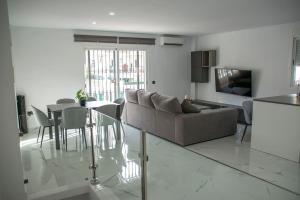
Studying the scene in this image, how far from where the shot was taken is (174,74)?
7770 millimetres

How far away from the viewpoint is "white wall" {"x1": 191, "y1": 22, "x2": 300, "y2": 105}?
17.9 ft

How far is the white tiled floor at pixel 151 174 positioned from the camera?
2.82 meters

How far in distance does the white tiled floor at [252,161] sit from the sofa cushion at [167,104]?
2.40ft

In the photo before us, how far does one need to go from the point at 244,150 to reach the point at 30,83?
484cm

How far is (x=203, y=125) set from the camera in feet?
14.8

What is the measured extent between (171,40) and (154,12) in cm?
319

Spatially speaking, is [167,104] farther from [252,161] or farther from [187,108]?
[252,161]

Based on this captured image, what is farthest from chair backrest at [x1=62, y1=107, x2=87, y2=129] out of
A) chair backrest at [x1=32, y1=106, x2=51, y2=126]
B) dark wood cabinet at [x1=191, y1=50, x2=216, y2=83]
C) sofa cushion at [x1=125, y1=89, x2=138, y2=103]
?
dark wood cabinet at [x1=191, y1=50, x2=216, y2=83]

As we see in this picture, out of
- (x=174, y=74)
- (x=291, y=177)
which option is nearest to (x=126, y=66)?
(x=174, y=74)

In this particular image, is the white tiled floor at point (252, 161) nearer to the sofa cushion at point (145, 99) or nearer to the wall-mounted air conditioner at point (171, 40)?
the sofa cushion at point (145, 99)

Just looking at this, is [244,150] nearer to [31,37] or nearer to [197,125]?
[197,125]

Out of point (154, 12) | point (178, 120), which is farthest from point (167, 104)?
point (154, 12)

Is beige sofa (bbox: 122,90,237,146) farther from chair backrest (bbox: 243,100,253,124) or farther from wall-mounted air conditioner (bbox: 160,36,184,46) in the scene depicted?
wall-mounted air conditioner (bbox: 160,36,184,46)

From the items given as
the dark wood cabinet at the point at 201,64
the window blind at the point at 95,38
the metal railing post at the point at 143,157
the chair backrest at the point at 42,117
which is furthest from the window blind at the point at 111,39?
the metal railing post at the point at 143,157
